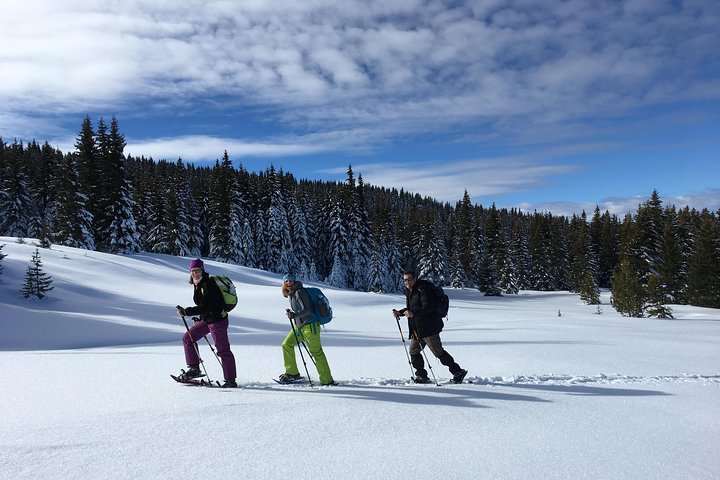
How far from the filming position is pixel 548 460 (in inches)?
163

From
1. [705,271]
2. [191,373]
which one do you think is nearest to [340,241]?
[705,271]

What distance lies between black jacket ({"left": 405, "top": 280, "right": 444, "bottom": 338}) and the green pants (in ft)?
5.86

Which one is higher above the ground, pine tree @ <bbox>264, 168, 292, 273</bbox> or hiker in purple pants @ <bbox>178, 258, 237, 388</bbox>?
pine tree @ <bbox>264, 168, 292, 273</bbox>

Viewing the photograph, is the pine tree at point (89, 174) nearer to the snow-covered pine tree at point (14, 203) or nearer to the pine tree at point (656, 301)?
the snow-covered pine tree at point (14, 203)

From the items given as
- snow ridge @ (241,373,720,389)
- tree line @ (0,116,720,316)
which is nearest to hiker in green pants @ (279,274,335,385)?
snow ridge @ (241,373,720,389)

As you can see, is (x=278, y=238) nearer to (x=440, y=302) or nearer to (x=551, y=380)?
(x=440, y=302)

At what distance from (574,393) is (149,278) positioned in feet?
84.5

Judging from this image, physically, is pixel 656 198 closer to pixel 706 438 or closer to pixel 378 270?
pixel 378 270

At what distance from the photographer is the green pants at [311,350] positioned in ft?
22.9

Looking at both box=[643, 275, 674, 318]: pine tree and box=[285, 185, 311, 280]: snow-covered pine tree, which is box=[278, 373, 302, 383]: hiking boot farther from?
box=[285, 185, 311, 280]: snow-covered pine tree

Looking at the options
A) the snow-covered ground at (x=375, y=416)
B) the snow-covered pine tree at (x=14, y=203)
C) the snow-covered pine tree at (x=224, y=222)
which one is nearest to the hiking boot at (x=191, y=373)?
the snow-covered ground at (x=375, y=416)

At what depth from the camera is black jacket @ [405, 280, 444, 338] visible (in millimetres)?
7480

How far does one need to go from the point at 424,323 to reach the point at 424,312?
0.20m

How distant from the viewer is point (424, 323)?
24.7ft
